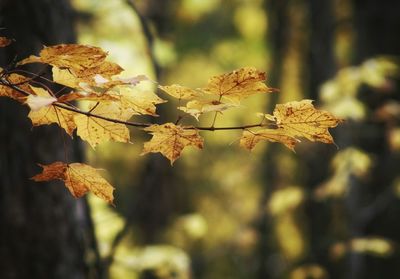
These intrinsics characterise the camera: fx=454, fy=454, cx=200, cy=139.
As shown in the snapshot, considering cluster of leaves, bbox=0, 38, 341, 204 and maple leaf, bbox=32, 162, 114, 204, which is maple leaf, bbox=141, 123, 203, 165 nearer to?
cluster of leaves, bbox=0, 38, 341, 204

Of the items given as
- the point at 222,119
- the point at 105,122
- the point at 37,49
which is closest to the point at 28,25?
the point at 37,49

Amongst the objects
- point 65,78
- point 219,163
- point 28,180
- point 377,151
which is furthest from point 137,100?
point 219,163

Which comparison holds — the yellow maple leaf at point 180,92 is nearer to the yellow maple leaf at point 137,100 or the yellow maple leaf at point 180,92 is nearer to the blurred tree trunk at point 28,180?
the yellow maple leaf at point 137,100

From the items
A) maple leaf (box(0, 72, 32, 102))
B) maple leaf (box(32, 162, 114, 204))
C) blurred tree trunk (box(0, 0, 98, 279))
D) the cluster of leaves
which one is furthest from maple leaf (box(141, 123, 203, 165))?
blurred tree trunk (box(0, 0, 98, 279))

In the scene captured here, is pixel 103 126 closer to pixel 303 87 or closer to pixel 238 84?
pixel 238 84

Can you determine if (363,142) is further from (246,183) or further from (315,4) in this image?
(246,183)

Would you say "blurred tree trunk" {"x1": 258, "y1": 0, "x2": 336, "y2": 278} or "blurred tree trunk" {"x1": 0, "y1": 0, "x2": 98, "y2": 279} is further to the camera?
"blurred tree trunk" {"x1": 258, "y1": 0, "x2": 336, "y2": 278}

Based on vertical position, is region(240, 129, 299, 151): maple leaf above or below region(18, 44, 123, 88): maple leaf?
below
